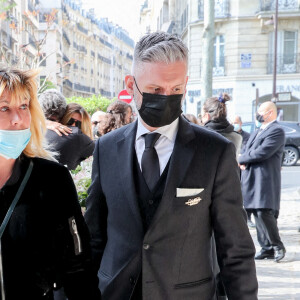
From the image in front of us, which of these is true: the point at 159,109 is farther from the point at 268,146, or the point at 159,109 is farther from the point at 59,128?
the point at 268,146

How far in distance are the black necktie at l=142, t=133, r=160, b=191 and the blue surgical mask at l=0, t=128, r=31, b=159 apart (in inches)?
21.0

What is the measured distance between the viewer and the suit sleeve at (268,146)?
262 inches

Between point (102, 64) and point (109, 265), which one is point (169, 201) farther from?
→ point (102, 64)

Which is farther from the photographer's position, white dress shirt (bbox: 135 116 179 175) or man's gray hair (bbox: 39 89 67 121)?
man's gray hair (bbox: 39 89 67 121)

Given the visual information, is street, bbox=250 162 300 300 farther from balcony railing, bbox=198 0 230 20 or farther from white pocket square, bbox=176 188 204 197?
balcony railing, bbox=198 0 230 20

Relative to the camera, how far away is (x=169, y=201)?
7.43ft

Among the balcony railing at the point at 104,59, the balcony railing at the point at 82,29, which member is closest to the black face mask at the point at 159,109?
the balcony railing at the point at 82,29

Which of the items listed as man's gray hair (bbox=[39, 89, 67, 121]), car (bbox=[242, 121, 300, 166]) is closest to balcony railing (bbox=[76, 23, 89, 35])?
car (bbox=[242, 121, 300, 166])

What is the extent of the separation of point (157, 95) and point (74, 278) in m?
0.86

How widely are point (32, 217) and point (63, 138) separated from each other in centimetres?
269

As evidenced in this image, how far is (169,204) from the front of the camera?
2266 mm

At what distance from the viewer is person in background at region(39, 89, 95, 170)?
4727 millimetres

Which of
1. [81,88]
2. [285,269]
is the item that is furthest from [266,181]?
[81,88]

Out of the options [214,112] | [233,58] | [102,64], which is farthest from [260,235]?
[102,64]
